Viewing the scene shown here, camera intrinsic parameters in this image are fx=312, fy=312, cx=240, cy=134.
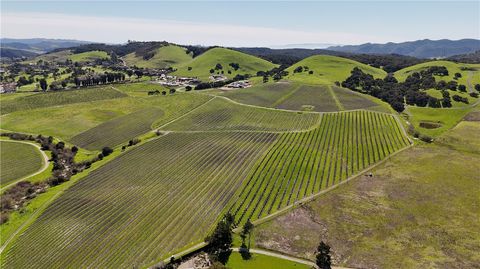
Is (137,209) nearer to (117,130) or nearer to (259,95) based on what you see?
(117,130)

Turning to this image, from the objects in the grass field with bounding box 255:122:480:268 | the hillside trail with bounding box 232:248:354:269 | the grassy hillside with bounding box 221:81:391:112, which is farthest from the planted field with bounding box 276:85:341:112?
the hillside trail with bounding box 232:248:354:269

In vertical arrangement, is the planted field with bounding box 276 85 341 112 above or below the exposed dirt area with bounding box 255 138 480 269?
above

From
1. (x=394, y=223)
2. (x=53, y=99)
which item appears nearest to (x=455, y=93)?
(x=394, y=223)

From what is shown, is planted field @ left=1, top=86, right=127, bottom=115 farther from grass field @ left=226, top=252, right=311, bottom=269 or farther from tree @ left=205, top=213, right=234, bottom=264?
grass field @ left=226, top=252, right=311, bottom=269

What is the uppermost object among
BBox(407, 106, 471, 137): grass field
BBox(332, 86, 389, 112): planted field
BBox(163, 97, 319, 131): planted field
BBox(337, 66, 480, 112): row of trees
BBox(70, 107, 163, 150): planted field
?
BBox(337, 66, 480, 112): row of trees

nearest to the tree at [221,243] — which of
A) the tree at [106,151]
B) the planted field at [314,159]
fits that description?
the planted field at [314,159]

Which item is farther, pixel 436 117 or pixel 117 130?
pixel 436 117

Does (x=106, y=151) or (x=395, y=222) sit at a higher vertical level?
(x=106, y=151)
